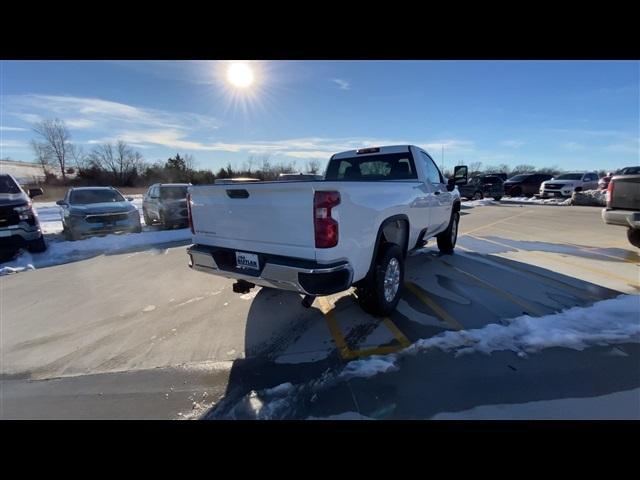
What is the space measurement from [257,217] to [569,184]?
25.7 meters

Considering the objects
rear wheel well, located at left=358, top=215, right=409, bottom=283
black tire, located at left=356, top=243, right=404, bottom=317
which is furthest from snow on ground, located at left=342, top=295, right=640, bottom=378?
rear wheel well, located at left=358, top=215, right=409, bottom=283

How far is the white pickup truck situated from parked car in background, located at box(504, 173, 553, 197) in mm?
25232

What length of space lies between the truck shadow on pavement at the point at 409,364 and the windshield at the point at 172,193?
906 cm

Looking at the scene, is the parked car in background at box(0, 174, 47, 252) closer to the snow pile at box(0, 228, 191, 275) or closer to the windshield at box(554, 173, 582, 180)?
the snow pile at box(0, 228, 191, 275)

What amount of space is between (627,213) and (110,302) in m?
9.32

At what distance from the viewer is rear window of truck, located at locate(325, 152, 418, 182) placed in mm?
4949

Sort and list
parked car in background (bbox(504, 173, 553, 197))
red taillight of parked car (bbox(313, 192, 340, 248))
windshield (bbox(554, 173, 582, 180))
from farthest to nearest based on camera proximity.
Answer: parked car in background (bbox(504, 173, 553, 197)) < windshield (bbox(554, 173, 582, 180)) < red taillight of parked car (bbox(313, 192, 340, 248))

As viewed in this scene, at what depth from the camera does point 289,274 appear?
9.27ft

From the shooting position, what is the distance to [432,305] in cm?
413

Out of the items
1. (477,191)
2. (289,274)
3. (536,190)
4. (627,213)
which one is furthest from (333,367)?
(536,190)

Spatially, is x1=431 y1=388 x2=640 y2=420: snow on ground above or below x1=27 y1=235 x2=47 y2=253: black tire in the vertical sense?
below

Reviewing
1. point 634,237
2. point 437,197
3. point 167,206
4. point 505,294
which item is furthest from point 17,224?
point 634,237

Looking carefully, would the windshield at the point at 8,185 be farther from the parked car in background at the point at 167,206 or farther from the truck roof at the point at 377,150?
the truck roof at the point at 377,150
